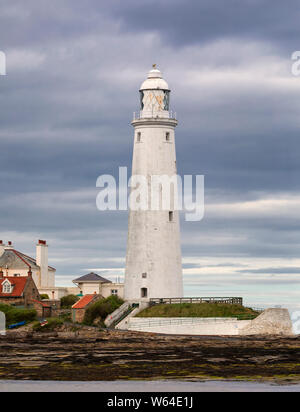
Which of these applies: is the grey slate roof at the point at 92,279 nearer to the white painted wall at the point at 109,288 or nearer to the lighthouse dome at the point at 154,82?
the white painted wall at the point at 109,288

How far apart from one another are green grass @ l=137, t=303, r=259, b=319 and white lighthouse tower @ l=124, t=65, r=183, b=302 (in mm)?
2026

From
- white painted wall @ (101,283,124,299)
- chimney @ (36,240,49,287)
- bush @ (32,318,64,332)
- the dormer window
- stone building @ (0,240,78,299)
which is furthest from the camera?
chimney @ (36,240,49,287)

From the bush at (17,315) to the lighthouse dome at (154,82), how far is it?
53.1 feet

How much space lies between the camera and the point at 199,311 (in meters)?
58.8

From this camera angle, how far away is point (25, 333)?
58.4m

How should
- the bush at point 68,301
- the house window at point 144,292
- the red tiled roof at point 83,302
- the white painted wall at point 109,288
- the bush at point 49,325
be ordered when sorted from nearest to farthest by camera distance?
the bush at point 49,325 → the house window at point 144,292 → the red tiled roof at point 83,302 → the white painted wall at point 109,288 → the bush at point 68,301

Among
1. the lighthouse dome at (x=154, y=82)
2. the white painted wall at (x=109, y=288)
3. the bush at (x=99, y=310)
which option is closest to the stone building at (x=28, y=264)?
the white painted wall at (x=109, y=288)

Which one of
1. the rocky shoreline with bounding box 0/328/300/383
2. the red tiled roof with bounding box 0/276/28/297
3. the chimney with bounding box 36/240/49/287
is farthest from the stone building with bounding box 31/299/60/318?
the chimney with bounding box 36/240/49/287

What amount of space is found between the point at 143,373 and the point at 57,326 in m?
22.3

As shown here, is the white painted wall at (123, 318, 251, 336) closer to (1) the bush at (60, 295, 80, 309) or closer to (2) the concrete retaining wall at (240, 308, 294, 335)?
(2) the concrete retaining wall at (240, 308, 294, 335)

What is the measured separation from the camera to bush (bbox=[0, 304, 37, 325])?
61219 millimetres

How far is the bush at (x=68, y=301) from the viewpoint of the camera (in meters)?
70.3
